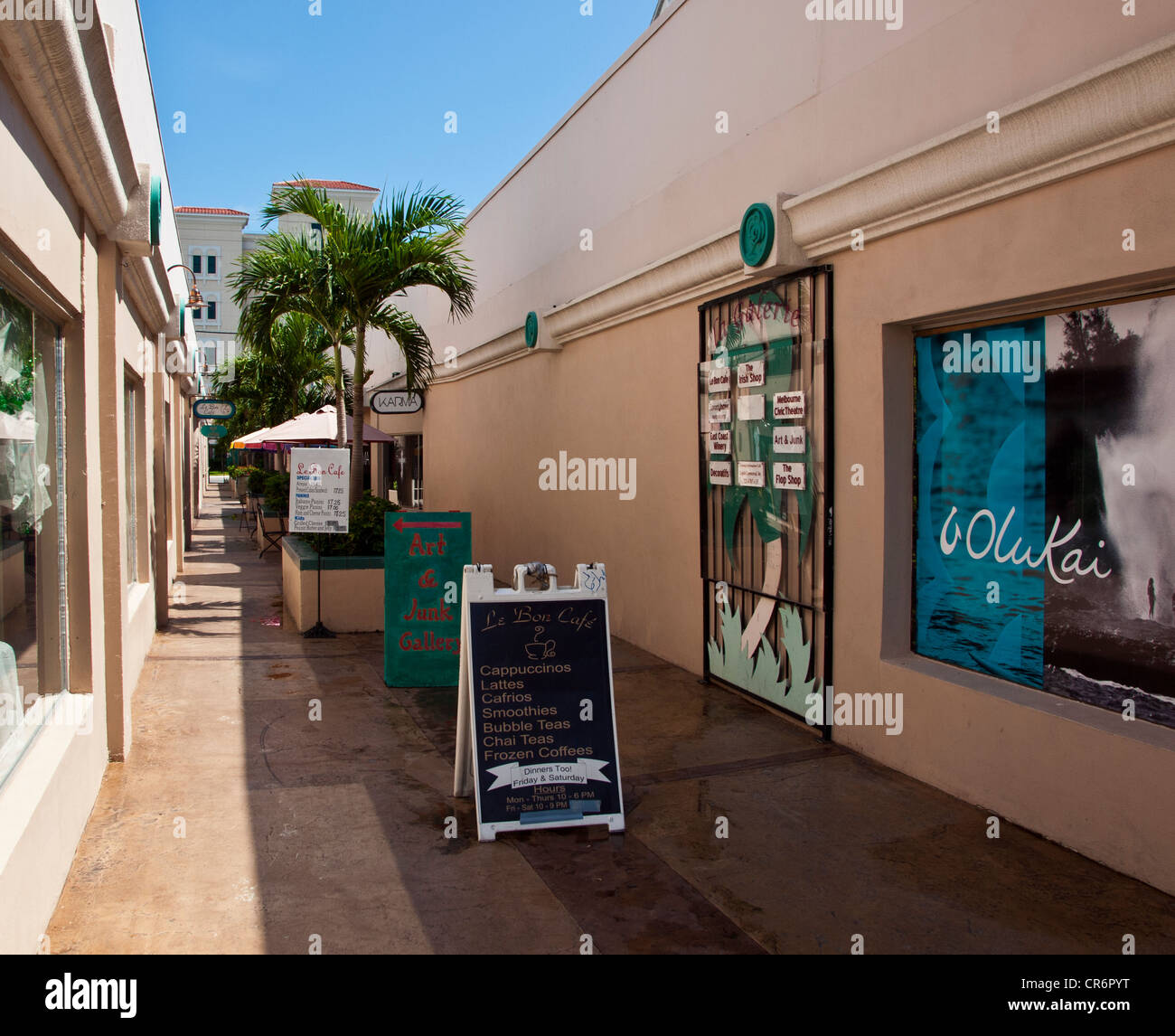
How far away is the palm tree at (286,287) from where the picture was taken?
11.3m

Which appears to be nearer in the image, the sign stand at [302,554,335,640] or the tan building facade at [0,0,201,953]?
the tan building facade at [0,0,201,953]

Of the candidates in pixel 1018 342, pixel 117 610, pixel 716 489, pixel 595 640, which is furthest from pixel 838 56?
pixel 117 610

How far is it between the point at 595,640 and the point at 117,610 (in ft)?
9.15

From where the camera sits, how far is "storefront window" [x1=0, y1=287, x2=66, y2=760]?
3.82 m

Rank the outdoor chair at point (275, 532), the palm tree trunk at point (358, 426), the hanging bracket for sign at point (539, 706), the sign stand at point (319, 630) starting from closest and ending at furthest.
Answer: the hanging bracket for sign at point (539, 706)
the sign stand at point (319, 630)
the palm tree trunk at point (358, 426)
the outdoor chair at point (275, 532)

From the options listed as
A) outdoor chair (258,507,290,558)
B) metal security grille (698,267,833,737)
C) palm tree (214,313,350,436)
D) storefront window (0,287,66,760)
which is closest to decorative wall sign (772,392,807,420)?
metal security grille (698,267,833,737)

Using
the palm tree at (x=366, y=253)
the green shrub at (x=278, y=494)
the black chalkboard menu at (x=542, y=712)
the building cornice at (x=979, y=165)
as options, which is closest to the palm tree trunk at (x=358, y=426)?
the palm tree at (x=366, y=253)

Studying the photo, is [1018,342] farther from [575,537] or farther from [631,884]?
[575,537]

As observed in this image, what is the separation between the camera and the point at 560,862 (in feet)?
14.4

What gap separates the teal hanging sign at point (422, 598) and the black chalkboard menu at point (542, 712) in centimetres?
273

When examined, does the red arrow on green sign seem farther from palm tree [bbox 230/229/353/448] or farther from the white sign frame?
the white sign frame

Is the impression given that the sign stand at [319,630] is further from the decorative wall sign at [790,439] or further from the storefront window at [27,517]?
the decorative wall sign at [790,439]

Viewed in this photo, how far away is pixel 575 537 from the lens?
1046 cm

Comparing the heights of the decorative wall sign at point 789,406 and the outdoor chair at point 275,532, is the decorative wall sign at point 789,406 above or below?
above
